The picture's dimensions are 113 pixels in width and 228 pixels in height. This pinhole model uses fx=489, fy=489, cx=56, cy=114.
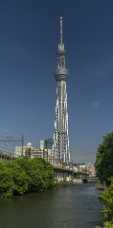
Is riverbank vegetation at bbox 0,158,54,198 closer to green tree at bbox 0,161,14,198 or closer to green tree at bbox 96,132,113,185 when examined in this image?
green tree at bbox 0,161,14,198

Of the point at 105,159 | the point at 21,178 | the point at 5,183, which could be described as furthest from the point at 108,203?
the point at 21,178

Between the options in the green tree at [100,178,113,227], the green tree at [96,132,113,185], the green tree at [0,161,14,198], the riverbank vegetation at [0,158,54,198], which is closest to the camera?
the green tree at [100,178,113,227]

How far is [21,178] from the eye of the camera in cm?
14288

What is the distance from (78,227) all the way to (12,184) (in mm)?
70946

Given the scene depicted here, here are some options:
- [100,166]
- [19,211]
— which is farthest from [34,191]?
[19,211]

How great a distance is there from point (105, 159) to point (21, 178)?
37997 millimetres

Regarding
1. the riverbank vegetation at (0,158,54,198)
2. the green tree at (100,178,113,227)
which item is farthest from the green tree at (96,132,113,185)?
the green tree at (100,178,113,227)

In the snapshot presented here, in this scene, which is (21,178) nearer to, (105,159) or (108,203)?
(105,159)

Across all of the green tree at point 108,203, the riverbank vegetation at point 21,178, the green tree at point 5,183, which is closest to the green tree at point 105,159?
the green tree at point 5,183

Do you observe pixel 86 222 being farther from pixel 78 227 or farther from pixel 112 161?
pixel 112 161

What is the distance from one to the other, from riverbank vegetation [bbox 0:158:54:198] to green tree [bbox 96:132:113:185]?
89.5 feet

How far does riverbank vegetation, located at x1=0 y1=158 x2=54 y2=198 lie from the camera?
5207 inches

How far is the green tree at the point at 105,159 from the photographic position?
109m

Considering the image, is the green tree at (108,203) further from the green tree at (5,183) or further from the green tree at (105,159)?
the green tree at (5,183)
